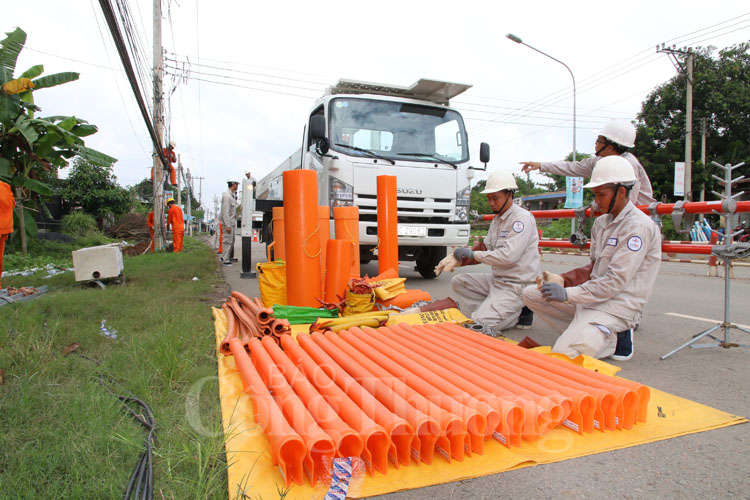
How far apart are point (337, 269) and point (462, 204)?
2927 mm

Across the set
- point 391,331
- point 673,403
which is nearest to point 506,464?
point 673,403

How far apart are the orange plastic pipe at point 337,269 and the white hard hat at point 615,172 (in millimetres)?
2748

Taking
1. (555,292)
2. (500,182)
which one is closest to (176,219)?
(500,182)

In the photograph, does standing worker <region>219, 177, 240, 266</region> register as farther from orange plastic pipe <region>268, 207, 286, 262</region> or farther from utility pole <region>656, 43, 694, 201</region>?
utility pole <region>656, 43, 694, 201</region>

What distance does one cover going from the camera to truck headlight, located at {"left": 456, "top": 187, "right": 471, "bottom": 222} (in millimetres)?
7441

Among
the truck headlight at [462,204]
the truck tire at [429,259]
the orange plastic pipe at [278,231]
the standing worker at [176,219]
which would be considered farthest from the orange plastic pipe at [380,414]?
the standing worker at [176,219]

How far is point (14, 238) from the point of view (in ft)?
40.8

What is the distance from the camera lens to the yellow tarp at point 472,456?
1.87m

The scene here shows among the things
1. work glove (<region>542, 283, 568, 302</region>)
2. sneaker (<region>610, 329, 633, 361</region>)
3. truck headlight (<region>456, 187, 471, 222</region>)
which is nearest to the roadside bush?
truck headlight (<region>456, 187, 471, 222</region>)

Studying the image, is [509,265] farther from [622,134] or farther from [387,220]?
[387,220]

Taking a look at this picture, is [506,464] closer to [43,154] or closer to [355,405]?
[355,405]

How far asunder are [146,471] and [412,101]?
6651 millimetres

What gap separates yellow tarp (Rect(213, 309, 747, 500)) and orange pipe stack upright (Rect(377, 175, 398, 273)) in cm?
376

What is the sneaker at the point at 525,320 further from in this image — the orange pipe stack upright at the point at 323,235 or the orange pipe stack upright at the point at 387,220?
the orange pipe stack upright at the point at 323,235
